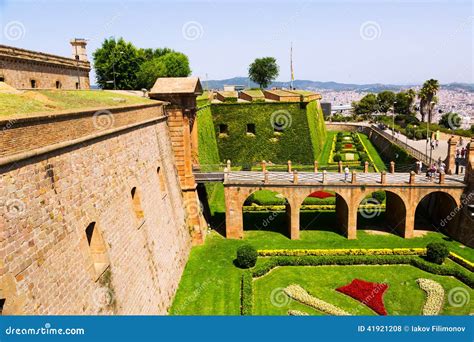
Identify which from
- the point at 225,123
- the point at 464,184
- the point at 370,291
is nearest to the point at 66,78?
the point at 225,123

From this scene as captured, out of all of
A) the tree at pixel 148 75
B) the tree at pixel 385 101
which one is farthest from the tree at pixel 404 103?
the tree at pixel 148 75

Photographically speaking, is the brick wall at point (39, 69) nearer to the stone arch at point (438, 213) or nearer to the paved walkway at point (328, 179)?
the paved walkway at point (328, 179)

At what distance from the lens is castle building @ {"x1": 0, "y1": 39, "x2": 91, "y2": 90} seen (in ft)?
84.1

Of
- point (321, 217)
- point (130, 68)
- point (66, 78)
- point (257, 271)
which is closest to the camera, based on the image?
point (257, 271)

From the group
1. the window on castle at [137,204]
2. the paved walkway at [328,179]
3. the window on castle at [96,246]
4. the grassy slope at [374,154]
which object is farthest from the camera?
the grassy slope at [374,154]

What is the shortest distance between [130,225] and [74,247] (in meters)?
4.10

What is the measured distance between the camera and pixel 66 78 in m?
34.8

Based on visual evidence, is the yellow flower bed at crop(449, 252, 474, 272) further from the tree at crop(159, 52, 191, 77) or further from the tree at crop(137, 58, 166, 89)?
the tree at crop(159, 52, 191, 77)

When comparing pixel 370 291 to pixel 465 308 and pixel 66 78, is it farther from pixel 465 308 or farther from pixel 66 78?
pixel 66 78

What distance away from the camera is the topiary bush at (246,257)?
69.8 ft

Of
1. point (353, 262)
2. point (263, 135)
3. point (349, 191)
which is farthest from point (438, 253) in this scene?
point (263, 135)

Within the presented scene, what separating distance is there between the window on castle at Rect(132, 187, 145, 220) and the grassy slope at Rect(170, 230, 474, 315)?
4.57 meters

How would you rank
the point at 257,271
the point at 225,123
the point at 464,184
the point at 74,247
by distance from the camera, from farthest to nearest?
the point at 225,123, the point at 464,184, the point at 257,271, the point at 74,247

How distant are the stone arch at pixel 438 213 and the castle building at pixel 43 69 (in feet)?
91.5
